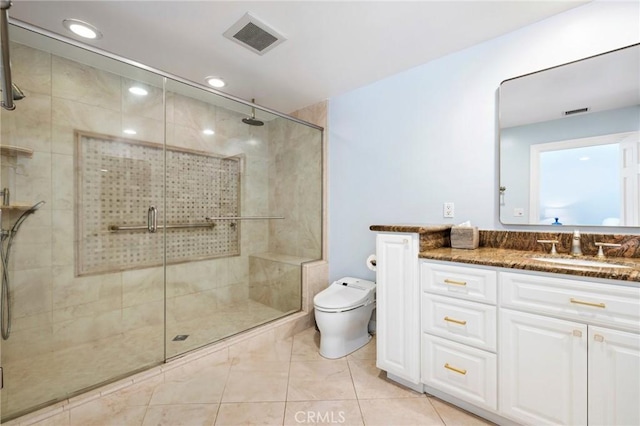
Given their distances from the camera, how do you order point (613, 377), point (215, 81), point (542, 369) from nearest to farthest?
point (613, 377) → point (542, 369) → point (215, 81)

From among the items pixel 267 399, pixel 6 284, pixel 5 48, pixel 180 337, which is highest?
pixel 5 48

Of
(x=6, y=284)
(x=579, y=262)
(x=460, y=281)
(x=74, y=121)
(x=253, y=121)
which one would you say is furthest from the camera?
(x=253, y=121)

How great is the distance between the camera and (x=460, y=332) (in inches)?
54.1

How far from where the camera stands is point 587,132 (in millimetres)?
1489

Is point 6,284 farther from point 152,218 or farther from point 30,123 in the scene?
point 30,123

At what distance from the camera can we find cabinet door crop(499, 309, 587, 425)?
3.55 ft

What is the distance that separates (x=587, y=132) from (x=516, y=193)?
1.49 ft

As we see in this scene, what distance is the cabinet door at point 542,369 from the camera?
3.55 feet

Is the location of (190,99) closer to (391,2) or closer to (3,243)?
(3,243)

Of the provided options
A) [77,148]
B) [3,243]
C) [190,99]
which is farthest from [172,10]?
[3,243]

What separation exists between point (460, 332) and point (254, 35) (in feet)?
6.93

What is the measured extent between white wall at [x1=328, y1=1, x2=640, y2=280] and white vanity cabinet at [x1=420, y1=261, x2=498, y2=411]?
0.63 metres

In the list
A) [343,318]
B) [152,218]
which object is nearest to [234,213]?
[152,218]

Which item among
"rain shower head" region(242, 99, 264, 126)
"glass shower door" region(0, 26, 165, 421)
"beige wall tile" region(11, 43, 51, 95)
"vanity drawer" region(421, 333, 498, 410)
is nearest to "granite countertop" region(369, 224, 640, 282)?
"vanity drawer" region(421, 333, 498, 410)
